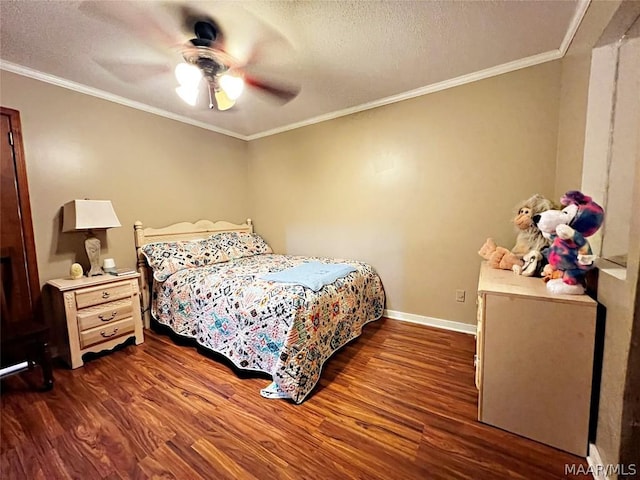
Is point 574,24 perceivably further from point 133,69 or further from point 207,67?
point 133,69

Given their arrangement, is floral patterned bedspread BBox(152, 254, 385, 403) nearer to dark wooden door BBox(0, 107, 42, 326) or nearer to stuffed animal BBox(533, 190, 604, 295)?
dark wooden door BBox(0, 107, 42, 326)

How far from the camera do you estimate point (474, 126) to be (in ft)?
7.82

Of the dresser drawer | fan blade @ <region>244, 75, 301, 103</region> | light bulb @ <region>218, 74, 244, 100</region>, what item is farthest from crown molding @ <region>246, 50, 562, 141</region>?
the dresser drawer

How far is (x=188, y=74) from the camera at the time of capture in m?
1.65

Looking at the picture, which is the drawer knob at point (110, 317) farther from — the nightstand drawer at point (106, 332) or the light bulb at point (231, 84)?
the light bulb at point (231, 84)

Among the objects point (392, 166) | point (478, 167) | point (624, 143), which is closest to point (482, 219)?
point (478, 167)

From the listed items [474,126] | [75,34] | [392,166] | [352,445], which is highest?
[75,34]

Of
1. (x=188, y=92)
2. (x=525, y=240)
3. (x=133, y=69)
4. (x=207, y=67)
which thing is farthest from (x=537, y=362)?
(x=133, y=69)

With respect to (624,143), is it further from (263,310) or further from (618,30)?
(263,310)

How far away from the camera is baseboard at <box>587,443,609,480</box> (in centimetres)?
108

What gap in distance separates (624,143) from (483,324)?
1.09 m

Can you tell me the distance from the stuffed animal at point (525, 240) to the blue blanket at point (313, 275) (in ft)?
3.97

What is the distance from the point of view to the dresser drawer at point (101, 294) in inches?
82.3

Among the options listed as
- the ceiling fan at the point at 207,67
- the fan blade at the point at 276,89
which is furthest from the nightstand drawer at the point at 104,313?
the fan blade at the point at 276,89
